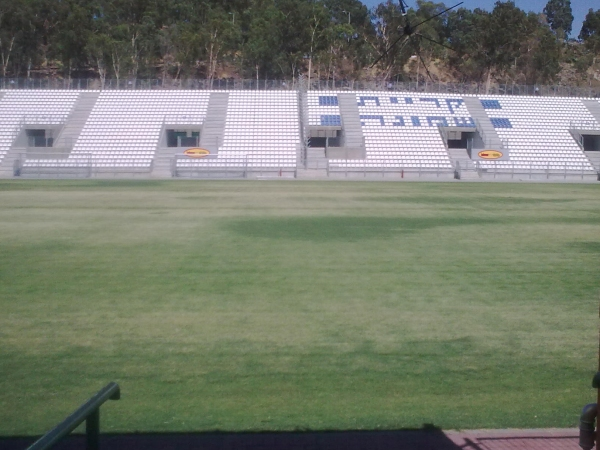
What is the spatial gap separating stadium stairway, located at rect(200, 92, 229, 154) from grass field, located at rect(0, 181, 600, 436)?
33924mm

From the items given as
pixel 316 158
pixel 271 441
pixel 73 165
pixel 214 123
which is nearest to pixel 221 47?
pixel 214 123

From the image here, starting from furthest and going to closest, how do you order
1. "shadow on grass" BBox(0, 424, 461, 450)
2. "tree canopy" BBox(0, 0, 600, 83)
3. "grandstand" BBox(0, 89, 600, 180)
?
"tree canopy" BBox(0, 0, 600, 83) → "grandstand" BBox(0, 89, 600, 180) → "shadow on grass" BBox(0, 424, 461, 450)

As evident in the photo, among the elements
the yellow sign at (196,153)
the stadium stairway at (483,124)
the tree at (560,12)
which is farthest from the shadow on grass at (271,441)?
the stadium stairway at (483,124)

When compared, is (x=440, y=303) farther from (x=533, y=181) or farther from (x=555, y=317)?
(x=533, y=181)

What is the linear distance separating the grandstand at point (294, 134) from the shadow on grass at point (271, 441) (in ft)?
147

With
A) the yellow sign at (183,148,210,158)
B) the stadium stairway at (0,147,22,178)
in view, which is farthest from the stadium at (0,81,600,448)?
the yellow sign at (183,148,210,158)

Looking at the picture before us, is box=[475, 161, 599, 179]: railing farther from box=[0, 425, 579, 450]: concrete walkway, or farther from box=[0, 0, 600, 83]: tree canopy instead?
box=[0, 425, 579, 450]: concrete walkway

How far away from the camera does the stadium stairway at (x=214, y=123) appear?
5625cm

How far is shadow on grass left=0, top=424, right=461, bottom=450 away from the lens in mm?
5992

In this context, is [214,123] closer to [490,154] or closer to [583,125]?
[490,154]

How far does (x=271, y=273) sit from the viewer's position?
14.3 metres

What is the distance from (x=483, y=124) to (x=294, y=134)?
51.9ft

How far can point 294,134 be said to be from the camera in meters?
57.6

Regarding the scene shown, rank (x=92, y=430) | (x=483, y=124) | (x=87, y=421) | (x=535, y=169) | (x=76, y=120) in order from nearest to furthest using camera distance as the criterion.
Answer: (x=87, y=421)
(x=92, y=430)
(x=535, y=169)
(x=76, y=120)
(x=483, y=124)
